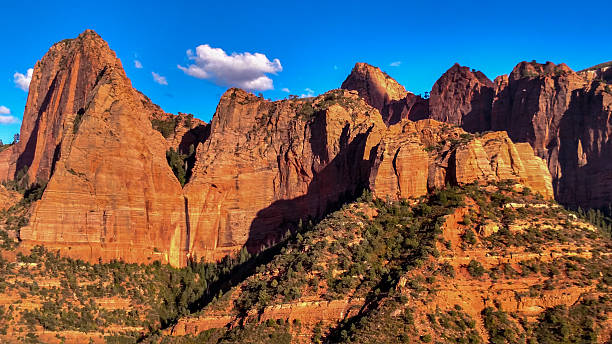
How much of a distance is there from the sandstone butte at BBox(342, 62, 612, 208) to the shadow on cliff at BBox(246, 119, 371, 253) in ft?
148

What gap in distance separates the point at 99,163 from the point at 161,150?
11979 mm

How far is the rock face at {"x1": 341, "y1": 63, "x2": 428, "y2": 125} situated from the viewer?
168500mm

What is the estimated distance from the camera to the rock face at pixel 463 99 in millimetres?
151375

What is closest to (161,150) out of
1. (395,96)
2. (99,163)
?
(99,163)

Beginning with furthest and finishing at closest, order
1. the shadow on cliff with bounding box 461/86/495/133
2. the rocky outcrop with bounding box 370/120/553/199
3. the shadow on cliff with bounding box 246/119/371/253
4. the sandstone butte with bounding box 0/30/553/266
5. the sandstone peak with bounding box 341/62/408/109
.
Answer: the sandstone peak with bounding box 341/62/408/109, the shadow on cliff with bounding box 461/86/495/133, the shadow on cliff with bounding box 246/119/371/253, the sandstone butte with bounding box 0/30/553/266, the rocky outcrop with bounding box 370/120/553/199

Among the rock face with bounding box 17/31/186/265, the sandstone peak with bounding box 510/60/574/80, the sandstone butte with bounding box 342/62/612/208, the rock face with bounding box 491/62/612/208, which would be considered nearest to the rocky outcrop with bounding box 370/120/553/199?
the rock face with bounding box 17/31/186/265

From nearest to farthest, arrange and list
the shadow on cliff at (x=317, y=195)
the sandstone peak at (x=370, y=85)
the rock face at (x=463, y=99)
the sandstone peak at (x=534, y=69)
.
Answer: the shadow on cliff at (x=317, y=195)
the sandstone peak at (x=534, y=69)
the rock face at (x=463, y=99)
the sandstone peak at (x=370, y=85)

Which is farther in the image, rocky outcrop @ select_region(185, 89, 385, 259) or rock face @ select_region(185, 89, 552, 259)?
rocky outcrop @ select_region(185, 89, 385, 259)

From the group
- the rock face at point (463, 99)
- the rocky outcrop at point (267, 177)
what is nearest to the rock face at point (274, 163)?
the rocky outcrop at point (267, 177)

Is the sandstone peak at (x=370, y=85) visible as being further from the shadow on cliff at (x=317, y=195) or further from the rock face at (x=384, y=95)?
the shadow on cliff at (x=317, y=195)

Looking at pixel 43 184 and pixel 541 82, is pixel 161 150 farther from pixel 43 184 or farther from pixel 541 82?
pixel 541 82

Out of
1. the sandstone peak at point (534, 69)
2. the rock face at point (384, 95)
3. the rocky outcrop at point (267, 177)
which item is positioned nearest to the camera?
the rocky outcrop at point (267, 177)

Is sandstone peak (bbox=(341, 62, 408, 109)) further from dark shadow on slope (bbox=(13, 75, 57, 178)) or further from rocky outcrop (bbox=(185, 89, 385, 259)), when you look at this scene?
dark shadow on slope (bbox=(13, 75, 57, 178))

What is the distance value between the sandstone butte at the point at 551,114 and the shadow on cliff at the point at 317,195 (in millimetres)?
45227
